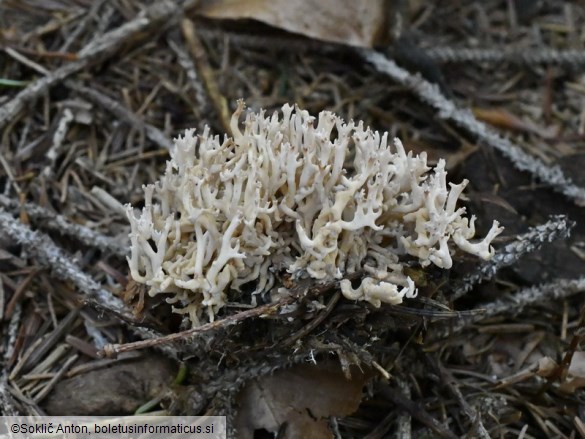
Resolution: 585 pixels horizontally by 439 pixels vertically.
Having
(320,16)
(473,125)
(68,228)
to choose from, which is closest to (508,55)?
(473,125)

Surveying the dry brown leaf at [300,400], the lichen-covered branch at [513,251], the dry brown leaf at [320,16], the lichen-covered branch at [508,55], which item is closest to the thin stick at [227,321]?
the dry brown leaf at [300,400]

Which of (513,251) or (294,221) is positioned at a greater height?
(294,221)

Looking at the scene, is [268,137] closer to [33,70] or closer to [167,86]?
[167,86]

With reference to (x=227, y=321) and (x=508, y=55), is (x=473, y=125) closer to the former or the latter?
(x=508, y=55)

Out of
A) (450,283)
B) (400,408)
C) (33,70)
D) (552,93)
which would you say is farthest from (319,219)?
(552,93)

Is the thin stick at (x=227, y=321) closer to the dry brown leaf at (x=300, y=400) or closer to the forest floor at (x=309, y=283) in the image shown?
the forest floor at (x=309, y=283)

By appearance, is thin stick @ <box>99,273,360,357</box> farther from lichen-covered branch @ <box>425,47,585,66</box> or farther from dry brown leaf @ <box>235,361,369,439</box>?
lichen-covered branch @ <box>425,47,585,66</box>
